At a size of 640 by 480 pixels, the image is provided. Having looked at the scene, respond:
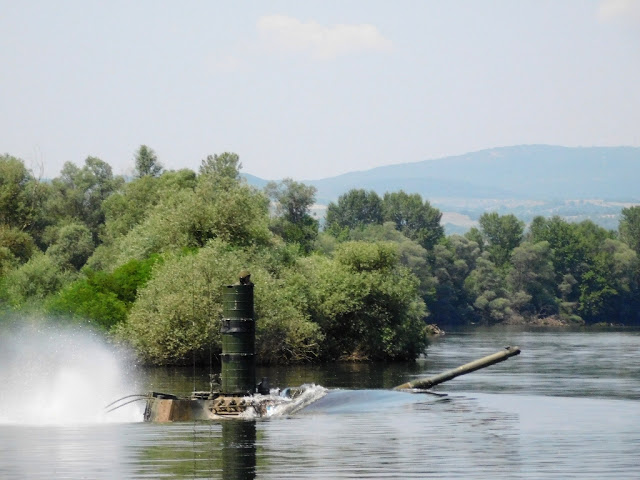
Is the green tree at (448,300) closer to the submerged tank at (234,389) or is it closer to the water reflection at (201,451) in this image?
the submerged tank at (234,389)

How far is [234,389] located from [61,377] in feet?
93.4

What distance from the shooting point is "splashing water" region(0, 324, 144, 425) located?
4531cm

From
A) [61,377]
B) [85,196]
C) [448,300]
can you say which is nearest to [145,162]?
[85,196]

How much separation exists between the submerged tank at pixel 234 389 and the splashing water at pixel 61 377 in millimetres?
2935

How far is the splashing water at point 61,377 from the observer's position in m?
45.3

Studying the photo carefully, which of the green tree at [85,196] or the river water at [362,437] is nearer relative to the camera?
the river water at [362,437]

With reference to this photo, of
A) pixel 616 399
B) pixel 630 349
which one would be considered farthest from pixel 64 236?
pixel 616 399

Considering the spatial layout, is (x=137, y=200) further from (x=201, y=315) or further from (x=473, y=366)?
(x=473, y=366)

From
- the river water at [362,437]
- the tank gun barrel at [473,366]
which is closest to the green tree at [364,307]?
the river water at [362,437]

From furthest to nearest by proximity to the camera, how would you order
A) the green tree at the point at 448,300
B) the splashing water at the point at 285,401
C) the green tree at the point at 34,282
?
1. the green tree at the point at 448,300
2. the green tree at the point at 34,282
3. the splashing water at the point at 285,401

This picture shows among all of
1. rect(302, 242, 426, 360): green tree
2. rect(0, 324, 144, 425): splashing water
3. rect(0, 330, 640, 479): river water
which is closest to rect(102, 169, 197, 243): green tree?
rect(302, 242, 426, 360): green tree

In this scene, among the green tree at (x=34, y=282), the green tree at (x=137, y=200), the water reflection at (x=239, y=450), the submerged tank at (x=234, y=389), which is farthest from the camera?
the green tree at (x=137, y=200)

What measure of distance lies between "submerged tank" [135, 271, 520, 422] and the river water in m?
0.57

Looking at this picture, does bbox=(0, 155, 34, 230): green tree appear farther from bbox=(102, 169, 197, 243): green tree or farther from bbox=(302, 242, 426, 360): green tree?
bbox=(302, 242, 426, 360): green tree
